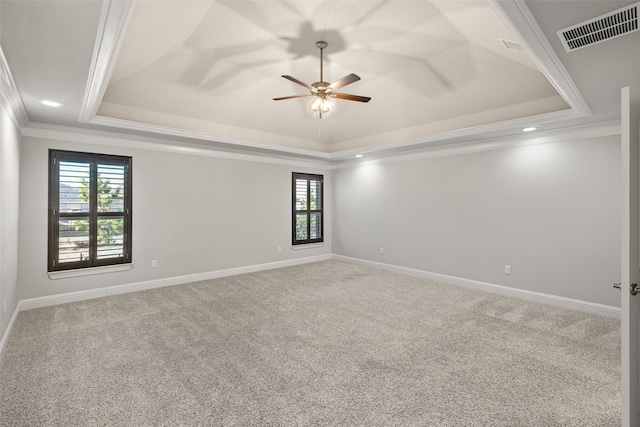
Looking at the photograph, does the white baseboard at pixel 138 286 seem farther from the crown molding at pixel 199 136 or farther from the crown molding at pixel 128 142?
the crown molding at pixel 199 136

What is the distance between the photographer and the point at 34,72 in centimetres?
256

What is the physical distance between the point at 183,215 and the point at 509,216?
5142mm

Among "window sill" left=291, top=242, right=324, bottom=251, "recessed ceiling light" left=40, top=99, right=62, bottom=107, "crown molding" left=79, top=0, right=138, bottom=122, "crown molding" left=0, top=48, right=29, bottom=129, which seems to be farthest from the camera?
"window sill" left=291, top=242, right=324, bottom=251

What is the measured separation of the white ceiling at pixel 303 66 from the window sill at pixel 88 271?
77.4 inches

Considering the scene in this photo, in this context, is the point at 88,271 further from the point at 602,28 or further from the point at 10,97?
the point at 602,28

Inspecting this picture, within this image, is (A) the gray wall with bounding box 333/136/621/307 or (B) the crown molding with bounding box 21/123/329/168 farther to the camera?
(B) the crown molding with bounding box 21/123/329/168

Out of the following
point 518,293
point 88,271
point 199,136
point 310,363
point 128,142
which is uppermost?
point 199,136

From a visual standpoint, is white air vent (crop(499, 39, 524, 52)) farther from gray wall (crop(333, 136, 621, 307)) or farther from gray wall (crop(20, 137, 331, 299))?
gray wall (crop(20, 137, 331, 299))

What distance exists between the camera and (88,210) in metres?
4.51

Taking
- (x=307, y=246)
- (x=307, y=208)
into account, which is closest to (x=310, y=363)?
(x=307, y=246)

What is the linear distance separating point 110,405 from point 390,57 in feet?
14.3

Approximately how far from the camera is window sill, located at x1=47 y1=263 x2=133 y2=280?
429 centimetres

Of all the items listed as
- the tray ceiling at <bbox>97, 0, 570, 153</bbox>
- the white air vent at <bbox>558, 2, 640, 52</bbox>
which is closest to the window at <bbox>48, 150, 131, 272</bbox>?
the tray ceiling at <bbox>97, 0, 570, 153</bbox>

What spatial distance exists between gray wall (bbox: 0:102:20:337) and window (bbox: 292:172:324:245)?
4412 mm
